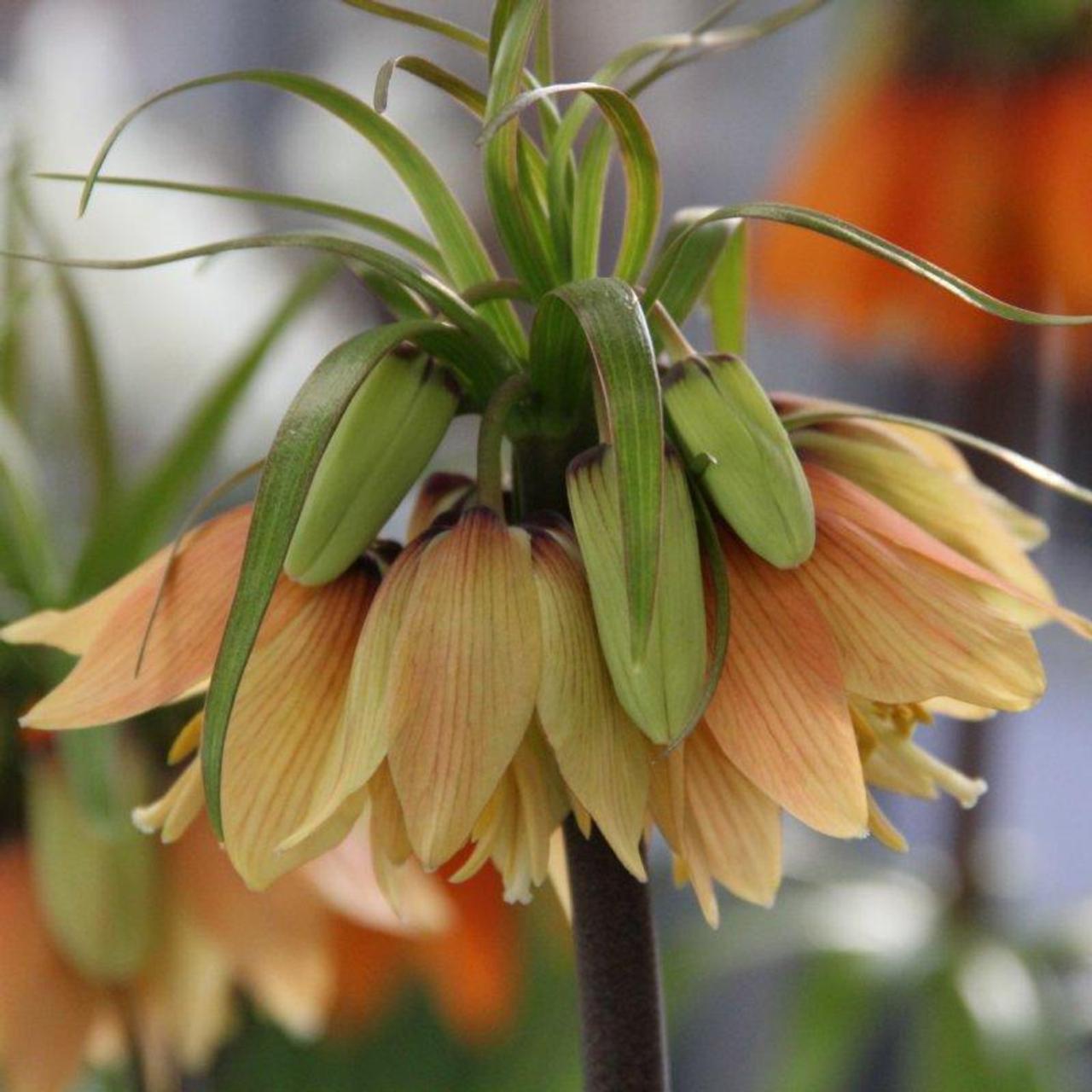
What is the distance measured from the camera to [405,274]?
0.30 metres

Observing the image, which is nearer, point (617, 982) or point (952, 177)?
point (617, 982)

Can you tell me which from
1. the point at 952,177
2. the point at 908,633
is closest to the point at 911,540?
the point at 908,633

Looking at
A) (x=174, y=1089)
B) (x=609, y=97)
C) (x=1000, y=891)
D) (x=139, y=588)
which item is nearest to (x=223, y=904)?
(x=174, y=1089)

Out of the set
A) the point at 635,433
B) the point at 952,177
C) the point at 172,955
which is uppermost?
the point at 635,433

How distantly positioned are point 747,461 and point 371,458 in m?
0.07

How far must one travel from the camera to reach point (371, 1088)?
70cm

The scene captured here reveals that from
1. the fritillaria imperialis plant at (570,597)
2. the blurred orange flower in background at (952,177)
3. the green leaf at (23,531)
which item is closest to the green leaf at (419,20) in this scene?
the fritillaria imperialis plant at (570,597)

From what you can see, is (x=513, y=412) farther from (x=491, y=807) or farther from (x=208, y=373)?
(x=208, y=373)

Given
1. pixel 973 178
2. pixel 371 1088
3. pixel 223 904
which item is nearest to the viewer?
pixel 223 904

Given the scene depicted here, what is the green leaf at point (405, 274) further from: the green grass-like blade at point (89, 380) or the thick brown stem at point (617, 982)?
the green grass-like blade at point (89, 380)

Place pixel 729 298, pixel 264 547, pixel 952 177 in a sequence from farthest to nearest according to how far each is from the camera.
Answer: pixel 952 177 < pixel 729 298 < pixel 264 547

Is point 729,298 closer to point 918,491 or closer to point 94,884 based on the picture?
point 918,491

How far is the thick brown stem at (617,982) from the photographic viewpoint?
0.98 ft

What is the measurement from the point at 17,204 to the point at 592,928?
1.09 ft
